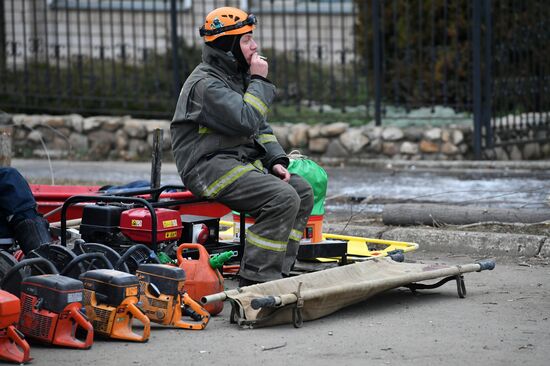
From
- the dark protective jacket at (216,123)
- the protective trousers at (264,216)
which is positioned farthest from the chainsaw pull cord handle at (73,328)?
the dark protective jacket at (216,123)

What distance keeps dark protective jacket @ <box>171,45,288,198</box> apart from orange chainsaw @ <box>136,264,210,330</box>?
86 centimetres

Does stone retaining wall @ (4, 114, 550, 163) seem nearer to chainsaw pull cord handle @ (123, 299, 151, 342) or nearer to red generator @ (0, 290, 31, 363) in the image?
chainsaw pull cord handle @ (123, 299, 151, 342)

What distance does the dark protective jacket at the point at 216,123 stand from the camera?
18.1ft

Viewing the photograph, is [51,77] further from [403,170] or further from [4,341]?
[4,341]

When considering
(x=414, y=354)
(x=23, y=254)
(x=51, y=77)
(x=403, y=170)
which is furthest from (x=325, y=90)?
(x=414, y=354)

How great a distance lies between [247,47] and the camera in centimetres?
575

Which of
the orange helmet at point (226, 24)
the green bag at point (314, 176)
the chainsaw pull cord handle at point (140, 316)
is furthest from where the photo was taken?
the green bag at point (314, 176)

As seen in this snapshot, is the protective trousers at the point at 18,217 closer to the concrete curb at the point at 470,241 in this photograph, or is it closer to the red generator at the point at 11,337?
the red generator at the point at 11,337

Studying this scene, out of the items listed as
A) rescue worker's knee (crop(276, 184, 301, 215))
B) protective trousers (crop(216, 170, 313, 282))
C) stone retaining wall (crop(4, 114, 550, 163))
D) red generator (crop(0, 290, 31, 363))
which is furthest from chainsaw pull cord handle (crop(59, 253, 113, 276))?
stone retaining wall (crop(4, 114, 550, 163))

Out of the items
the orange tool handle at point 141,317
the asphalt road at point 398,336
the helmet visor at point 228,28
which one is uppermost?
the helmet visor at point 228,28

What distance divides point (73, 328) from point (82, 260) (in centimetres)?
43

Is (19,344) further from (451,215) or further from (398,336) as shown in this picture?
(451,215)

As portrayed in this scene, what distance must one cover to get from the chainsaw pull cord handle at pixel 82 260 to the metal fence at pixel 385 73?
7.70 metres

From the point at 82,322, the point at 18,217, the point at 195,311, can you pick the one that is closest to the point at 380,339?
the point at 195,311
